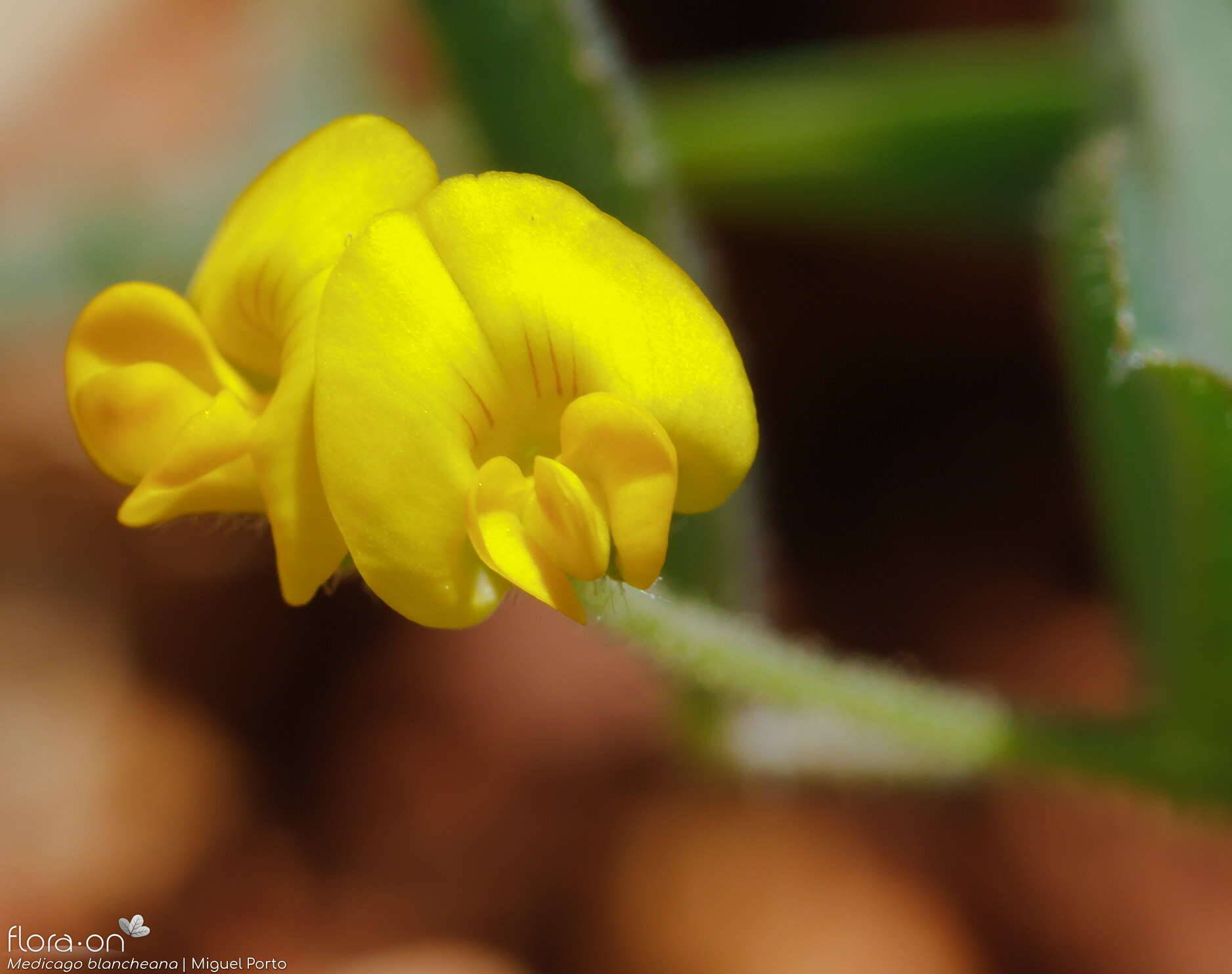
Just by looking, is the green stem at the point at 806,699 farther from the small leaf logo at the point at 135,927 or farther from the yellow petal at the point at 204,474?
the small leaf logo at the point at 135,927

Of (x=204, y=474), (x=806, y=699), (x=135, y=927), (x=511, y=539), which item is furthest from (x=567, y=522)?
(x=135, y=927)

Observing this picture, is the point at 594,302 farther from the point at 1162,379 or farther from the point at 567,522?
the point at 1162,379

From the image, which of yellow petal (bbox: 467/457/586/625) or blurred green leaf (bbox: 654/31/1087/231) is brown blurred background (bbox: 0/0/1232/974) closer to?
blurred green leaf (bbox: 654/31/1087/231)

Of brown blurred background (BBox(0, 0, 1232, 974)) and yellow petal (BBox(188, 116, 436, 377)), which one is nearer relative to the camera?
yellow petal (BBox(188, 116, 436, 377))

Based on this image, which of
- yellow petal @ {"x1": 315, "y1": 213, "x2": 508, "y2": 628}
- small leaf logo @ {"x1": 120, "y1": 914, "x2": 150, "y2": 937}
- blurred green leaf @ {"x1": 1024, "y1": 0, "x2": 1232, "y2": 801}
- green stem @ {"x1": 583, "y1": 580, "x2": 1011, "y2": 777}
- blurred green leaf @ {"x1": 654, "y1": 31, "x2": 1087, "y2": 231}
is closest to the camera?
yellow petal @ {"x1": 315, "y1": 213, "x2": 508, "y2": 628}

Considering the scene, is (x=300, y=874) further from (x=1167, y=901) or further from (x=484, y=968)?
(x=1167, y=901)

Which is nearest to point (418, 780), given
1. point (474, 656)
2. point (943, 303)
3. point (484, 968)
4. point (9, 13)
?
point (474, 656)

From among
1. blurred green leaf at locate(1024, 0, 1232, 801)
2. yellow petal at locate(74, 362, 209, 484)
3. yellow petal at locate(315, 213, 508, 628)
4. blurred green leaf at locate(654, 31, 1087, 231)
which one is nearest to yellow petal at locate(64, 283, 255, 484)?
yellow petal at locate(74, 362, 209, 484)
